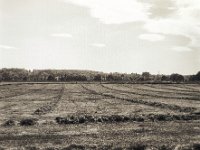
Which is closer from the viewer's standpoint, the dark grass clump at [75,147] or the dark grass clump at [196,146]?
the dark grass clump at [196,146]

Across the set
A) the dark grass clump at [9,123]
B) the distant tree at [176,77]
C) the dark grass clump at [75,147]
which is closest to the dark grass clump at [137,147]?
the dark grass clump at [75,147]

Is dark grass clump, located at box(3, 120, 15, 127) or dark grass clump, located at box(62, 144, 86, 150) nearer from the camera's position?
dark grass clump, located at box(62, 144, 86, 150)

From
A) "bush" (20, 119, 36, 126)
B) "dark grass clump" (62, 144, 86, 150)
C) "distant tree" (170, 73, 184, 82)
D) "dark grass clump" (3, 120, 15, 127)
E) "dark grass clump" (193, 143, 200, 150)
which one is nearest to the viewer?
"dark grass clump" (193, 143, 200, 150)

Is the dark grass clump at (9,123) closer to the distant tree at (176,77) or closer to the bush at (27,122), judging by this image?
the bush at (27,122)

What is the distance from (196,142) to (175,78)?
388 ft

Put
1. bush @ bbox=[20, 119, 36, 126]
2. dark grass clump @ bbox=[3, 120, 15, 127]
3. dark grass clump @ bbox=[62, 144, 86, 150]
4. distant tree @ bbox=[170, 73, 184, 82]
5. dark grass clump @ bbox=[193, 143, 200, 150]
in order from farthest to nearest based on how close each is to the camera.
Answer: distant tree @ bbox=[170, 73, 184, 82], bush @ bbox=[20, 119, 36, 126], dark grass clump @ bbox=[3, 120, 15, 127], dark grass clump @ bbox=[62, 144, 86, 150], dark grass clump @ bbox=[193, 143, 200, 150]

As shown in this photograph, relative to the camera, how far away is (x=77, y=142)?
688 inches

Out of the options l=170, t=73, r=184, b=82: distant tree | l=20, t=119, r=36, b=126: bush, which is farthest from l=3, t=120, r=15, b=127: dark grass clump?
l=170, t=73, r=184, b=82: distant tree

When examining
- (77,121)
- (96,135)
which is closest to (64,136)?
(96,135)

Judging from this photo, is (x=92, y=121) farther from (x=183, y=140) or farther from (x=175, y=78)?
(x=175, y=78)

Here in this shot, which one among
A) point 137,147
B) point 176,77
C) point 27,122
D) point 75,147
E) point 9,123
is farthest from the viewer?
point 176,77

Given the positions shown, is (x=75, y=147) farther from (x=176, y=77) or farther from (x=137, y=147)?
(x=176, y=77)

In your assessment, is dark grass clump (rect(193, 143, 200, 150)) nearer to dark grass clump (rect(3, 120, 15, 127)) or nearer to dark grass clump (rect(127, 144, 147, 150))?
dark grass clump (rect(127, 144, 147, 150))

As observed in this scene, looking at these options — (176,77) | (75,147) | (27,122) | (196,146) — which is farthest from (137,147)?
(176,77)
